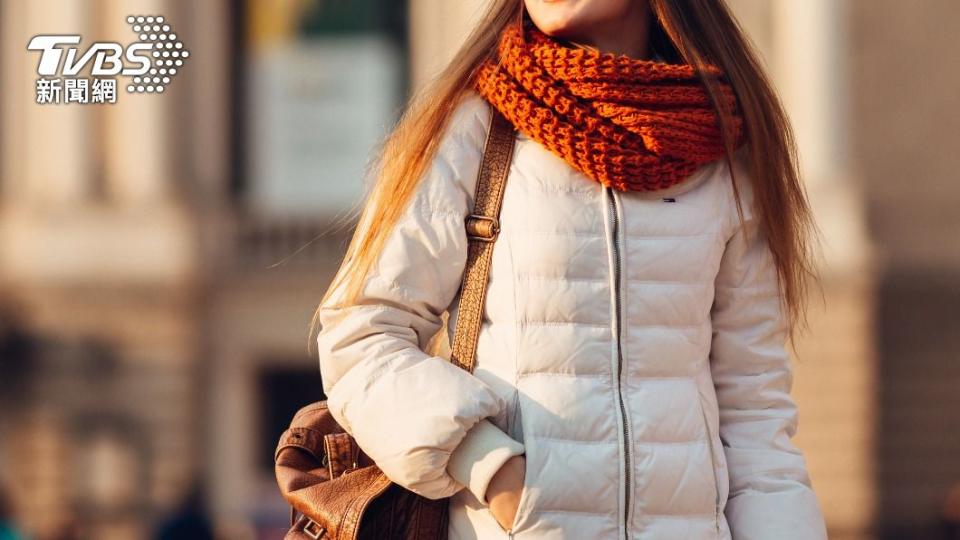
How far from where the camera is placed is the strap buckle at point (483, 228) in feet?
9.66

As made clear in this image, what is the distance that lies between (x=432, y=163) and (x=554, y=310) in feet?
1.01

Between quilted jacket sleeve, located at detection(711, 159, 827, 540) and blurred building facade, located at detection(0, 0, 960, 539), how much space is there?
1580cm

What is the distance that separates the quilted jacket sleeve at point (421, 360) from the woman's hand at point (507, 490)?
0.06ft

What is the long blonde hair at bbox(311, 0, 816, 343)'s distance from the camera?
9.95 ft

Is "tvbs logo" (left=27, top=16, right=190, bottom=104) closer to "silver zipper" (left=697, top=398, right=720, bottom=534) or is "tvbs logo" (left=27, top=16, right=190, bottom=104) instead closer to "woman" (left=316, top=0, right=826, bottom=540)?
"woman" (left=316, top=0, right=826, bottom=540)

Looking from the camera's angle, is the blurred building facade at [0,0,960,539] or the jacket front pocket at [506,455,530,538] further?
the blurred building facade at [0,0,960,539]

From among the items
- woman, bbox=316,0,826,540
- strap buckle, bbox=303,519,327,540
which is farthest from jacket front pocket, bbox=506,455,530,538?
strap buckle, bbox=303,519,327,540

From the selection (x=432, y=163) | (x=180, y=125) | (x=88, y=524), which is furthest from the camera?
(x=180, y=125)

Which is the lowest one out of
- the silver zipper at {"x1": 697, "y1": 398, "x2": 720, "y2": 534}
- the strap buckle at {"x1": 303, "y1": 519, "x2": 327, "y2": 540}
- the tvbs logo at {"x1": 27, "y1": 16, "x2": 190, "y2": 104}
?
the strap buckle at {"x1": 303, "y1": 519, "x2": 327, "y2": 540}

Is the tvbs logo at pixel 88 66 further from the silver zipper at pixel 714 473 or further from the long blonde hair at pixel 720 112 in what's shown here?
the silver zipper at pixel 714 473

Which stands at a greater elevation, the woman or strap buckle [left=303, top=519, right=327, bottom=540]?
the woman

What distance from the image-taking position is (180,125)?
21.1 meters

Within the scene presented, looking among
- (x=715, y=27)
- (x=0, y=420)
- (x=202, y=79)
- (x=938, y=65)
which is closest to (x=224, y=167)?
(x=202, y=79)

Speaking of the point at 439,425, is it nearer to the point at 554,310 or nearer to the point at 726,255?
the point at 554,310
